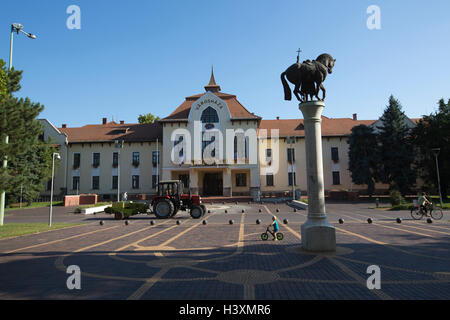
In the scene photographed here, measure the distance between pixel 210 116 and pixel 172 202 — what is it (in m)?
22.8

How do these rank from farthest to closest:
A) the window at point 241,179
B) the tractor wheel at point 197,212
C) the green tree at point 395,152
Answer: the window at point 241,179, the green tree at point 395,152, the tractor wheel at point 197,212

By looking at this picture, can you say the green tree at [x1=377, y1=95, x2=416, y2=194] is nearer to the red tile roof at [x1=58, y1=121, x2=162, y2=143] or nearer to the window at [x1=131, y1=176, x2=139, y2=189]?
the red tile roof at [x1=58, y1=121, x2=162, y2=143]

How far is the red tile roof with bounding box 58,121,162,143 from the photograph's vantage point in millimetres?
41031

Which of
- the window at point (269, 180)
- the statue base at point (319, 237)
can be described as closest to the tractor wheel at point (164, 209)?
the statue base at point (319, 237)

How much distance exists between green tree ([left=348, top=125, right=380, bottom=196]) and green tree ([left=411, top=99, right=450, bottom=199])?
212 inches

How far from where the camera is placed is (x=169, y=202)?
55.7 ft

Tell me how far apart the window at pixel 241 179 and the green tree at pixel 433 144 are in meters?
23.2

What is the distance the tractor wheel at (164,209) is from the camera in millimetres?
16953

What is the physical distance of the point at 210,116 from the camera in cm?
3806

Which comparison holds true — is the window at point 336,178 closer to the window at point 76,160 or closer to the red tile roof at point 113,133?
the red tile roof at point 113,133

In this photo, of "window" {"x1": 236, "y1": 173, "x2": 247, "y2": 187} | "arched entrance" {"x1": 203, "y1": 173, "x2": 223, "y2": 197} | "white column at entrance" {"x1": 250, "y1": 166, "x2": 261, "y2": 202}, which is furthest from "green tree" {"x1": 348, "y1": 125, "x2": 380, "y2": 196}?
"arched entrance" {"x1": 203, "y1": 173, "x2": 223, "y2": 197}

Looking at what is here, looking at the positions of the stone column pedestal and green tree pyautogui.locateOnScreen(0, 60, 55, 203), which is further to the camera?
green tree pyautogui.locateOnScreen(0, 60, 55, 203)
